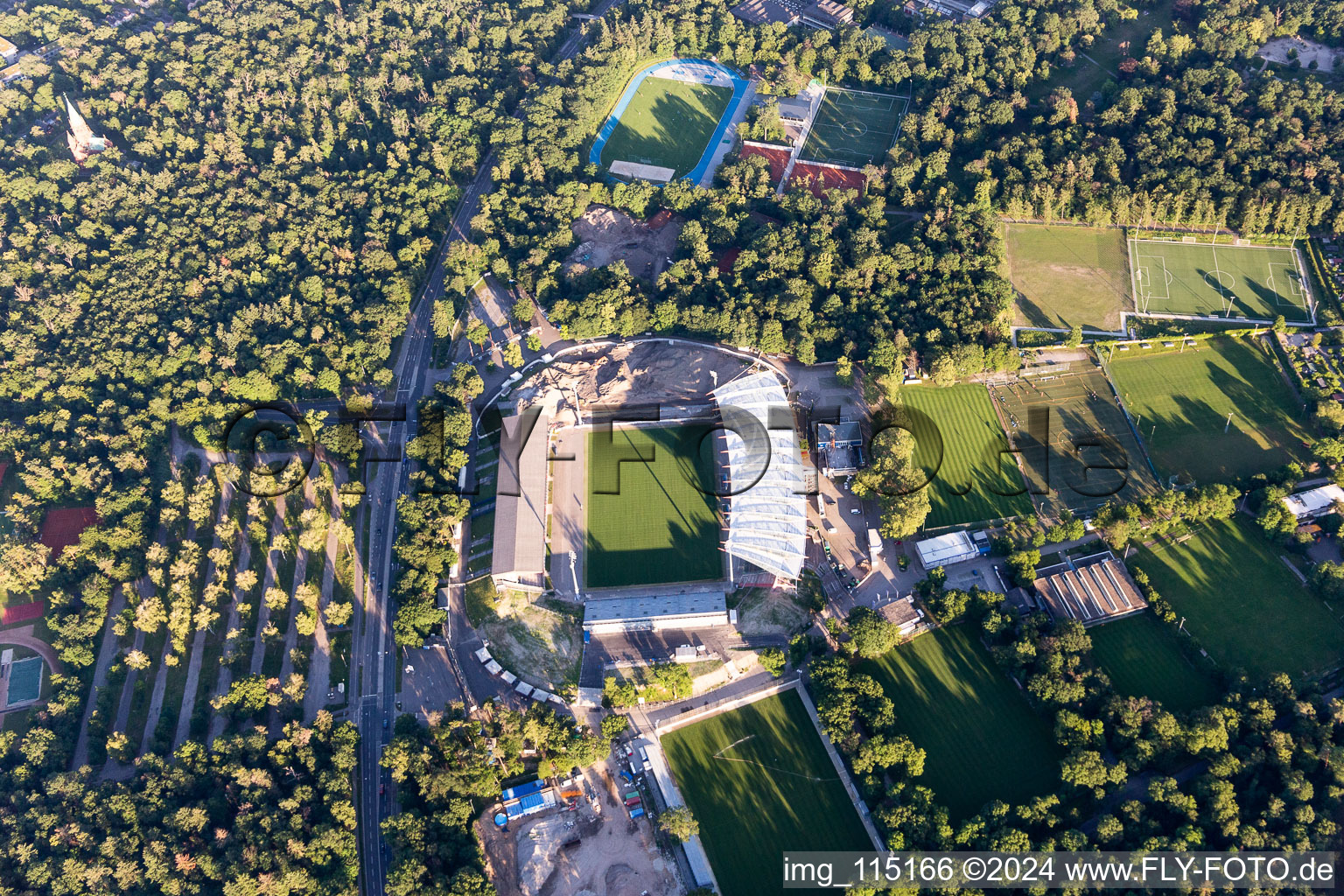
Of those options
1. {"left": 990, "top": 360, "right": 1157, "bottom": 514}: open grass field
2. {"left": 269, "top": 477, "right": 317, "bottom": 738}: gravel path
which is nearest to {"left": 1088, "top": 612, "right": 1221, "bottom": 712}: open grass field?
{"left": 990, "top": 360, "right": 1157, "bottom": 514}: open grass field

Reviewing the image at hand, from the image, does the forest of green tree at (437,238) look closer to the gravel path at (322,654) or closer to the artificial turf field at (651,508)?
the gravel path at (322,654)

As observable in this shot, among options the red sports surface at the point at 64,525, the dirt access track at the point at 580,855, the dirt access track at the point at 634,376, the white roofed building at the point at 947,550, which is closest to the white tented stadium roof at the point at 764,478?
the dirt access track at the point at 634,376

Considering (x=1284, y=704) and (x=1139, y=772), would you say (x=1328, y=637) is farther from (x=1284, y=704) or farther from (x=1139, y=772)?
(x=1139, y=772)

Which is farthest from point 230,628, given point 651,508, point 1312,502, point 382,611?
point 1312,502

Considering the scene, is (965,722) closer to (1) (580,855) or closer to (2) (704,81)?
(1) (580,855)

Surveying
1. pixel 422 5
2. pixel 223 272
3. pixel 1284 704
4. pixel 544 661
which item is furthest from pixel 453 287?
pixel 1284 704
